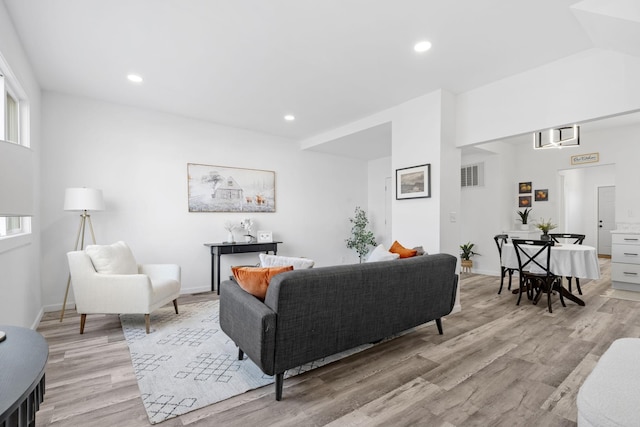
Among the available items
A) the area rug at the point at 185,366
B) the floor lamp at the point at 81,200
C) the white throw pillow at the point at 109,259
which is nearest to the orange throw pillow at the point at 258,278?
the area rug at the point at 185,366

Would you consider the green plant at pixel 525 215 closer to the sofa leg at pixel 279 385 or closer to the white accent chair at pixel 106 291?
the sofa leg at pixel 279 385

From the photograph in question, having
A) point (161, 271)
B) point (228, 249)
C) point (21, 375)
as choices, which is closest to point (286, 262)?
point (21, 375)

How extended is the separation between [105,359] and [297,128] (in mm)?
4070

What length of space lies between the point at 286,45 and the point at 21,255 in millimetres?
3037

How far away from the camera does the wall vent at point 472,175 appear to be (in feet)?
21.0

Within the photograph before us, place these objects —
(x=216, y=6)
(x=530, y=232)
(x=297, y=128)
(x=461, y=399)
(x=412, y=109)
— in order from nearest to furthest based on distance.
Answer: (x=461, y=399) → (x=216, y=6) → (x=412, y=109) → (x=297, y=128) → (x=530, y=232)

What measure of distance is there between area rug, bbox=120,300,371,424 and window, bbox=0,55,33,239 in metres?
1.37

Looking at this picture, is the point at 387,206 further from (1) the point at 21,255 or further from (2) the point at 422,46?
(1) the point at 21,255

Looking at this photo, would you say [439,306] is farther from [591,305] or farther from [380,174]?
[380,174]

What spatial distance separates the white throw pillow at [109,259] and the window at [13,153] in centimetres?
61

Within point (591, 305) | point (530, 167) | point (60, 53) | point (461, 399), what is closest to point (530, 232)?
point (530, 167)

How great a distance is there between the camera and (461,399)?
1.94m

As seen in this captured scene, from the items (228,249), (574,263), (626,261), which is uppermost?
(228,249)

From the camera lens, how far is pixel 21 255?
109 inches
